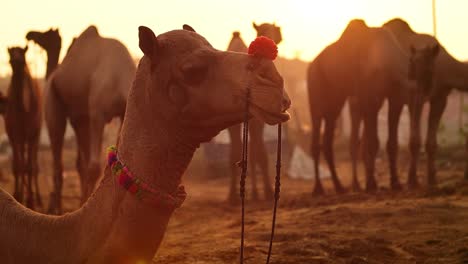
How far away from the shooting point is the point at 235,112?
278 centimetres

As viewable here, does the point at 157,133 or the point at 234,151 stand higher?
the point at 157,133

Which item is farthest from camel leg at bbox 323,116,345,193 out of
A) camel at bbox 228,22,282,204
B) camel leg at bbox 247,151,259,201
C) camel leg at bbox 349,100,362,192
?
camel leg at bbox 247,151,259,201

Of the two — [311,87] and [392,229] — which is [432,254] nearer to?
[392,229]

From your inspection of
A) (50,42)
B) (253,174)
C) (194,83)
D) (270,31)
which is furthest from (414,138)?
(194,83)

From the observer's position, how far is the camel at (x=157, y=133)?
8.80 ft

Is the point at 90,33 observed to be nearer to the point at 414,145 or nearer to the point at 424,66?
the point at 424,66

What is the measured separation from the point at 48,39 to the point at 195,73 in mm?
8146

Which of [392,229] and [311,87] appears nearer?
[392,229]

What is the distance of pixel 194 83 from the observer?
284 cm

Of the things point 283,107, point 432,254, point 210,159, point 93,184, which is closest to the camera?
point 283,107

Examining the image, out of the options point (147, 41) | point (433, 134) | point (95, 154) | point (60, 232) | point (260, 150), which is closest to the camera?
point (147, 41)

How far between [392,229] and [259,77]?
13.4 ft

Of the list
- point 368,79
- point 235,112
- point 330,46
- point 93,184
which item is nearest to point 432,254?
point 235,112

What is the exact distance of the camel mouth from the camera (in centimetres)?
263
